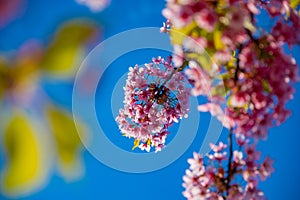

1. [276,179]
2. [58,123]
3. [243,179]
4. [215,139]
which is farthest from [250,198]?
[276,179]

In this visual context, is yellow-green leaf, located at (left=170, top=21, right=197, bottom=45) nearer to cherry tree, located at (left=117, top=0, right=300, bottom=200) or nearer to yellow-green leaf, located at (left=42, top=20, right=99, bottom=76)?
cherry tree, located at (left=117, top=0, right=300, bottom=200)

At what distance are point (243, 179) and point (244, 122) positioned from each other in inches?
4.5

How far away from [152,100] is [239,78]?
33 centimetres

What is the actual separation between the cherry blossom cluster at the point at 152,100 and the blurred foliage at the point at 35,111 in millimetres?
183

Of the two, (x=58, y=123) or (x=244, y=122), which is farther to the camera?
(x=58, y=123)

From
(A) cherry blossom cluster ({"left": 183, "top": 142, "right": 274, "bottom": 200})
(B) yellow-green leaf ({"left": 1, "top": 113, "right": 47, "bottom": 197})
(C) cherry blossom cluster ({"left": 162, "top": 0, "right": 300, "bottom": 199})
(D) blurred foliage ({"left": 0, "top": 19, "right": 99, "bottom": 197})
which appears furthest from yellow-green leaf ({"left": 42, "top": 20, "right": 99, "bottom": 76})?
(A) cherry blossom cluster ({"left": 183, "top": 142, "right": 274, "bottom": 200})

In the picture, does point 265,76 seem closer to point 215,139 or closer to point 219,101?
point 219,101

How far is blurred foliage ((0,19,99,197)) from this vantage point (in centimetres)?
87

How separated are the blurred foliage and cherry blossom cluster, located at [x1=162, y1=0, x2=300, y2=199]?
10.8 inches

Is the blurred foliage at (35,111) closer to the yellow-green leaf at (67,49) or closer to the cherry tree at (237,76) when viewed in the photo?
the yellow-green leaf at (67,49)

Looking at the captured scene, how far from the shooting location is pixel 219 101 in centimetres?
76

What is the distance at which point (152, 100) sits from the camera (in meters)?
1.05

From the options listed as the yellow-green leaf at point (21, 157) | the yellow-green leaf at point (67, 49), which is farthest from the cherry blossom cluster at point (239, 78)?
the yellow-green leaf at point (21, 157)

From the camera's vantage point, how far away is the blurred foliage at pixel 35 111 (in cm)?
87
